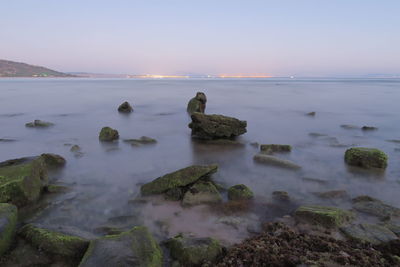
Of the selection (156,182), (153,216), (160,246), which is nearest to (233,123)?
(156,182)

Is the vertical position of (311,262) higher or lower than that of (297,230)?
higher

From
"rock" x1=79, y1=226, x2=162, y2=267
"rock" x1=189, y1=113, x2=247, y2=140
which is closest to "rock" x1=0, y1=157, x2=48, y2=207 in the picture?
"rock" x1=79, y1=226, x2=162, y2=267

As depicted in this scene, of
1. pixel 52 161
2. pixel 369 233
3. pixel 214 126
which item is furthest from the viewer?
pixel 214 126

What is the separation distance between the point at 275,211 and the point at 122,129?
12.9 m

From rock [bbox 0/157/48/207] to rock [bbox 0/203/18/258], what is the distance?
4.23ft

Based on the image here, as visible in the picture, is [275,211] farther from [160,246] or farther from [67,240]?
[67,240]

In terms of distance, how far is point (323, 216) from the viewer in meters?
5.64

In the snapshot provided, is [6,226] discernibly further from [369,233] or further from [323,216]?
[369,233]

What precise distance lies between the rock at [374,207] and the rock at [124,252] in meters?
5.01

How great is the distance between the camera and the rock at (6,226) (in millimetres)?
4345

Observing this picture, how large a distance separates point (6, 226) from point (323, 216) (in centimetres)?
595

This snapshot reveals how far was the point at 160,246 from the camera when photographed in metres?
5.02

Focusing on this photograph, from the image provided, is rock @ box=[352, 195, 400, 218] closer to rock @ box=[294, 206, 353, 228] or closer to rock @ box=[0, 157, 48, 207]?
rock @ box=[294, 206, 353, 228]

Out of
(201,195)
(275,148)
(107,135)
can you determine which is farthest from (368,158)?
(107,135)
